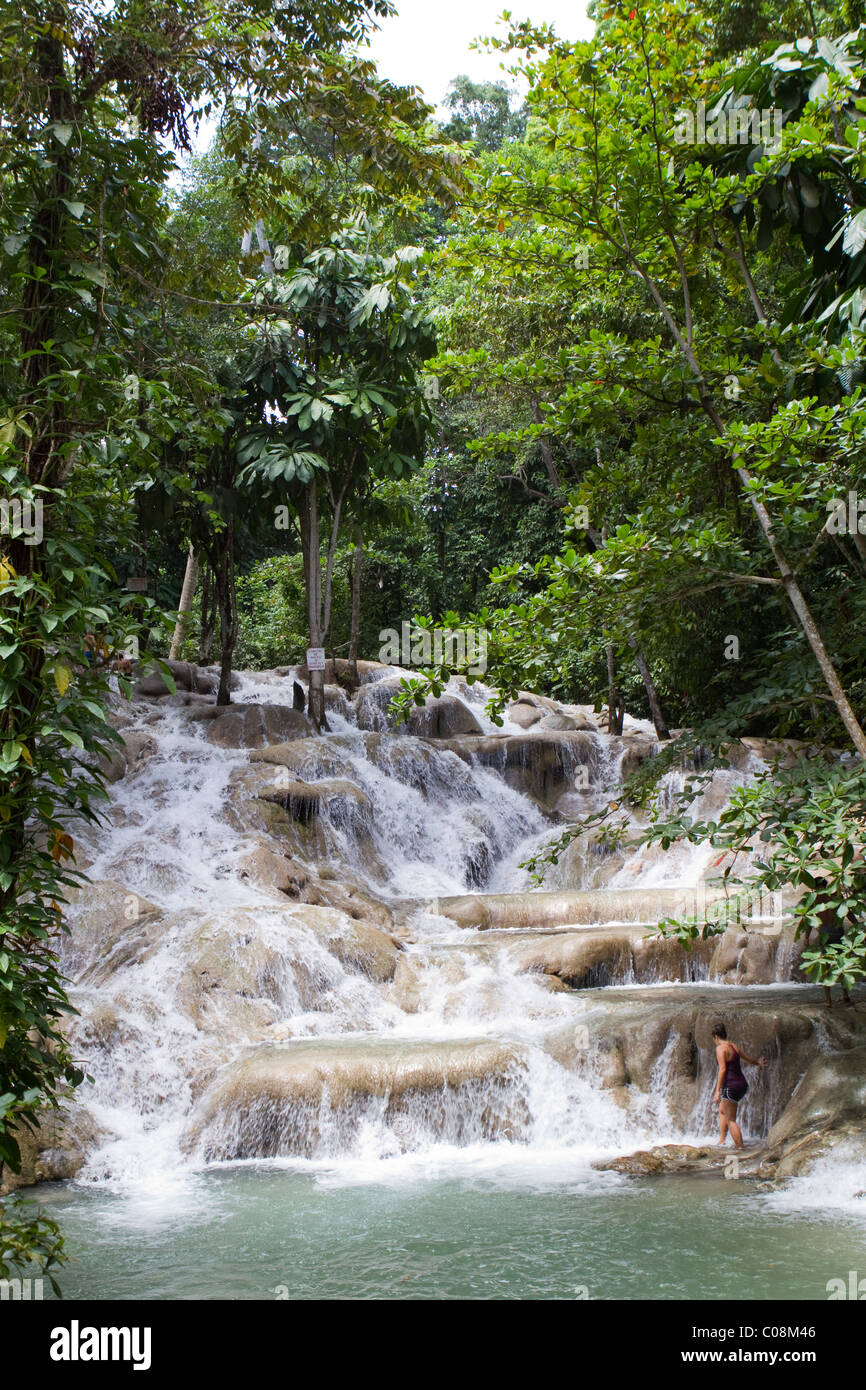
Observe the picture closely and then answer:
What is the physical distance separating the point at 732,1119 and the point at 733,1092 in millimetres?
219

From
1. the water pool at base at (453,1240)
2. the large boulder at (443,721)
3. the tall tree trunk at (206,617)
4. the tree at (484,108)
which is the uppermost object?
the tree at (484,108)

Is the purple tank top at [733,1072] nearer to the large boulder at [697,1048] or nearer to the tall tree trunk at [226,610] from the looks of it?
the large boulder at [697,1048]

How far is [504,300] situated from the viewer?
18234 mm

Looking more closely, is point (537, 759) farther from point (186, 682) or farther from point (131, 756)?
point (186, 682)

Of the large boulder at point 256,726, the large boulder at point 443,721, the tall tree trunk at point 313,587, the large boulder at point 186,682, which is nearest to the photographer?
the large boulder at point 256,726

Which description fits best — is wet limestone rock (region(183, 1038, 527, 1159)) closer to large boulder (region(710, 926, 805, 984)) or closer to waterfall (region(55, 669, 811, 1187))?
waterfall (region(55, 669, 811, 1187))

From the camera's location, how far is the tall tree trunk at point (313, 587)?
57.6 feet

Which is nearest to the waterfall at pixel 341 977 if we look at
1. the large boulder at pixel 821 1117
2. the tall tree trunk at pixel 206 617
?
the large boulder at pixel 821 1117

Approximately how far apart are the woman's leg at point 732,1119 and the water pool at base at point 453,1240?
596 mm

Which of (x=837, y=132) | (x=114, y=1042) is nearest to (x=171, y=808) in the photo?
(x=114, y=1042)

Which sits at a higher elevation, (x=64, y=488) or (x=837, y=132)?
(x=837, y=132)

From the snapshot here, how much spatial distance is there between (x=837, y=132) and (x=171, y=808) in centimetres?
1081

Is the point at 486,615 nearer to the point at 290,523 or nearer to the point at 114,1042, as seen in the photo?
the point at 114,1042

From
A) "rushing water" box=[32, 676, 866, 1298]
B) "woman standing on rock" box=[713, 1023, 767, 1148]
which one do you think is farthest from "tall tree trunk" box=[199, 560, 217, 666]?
"woman standing on rock" box=[713, 1023, 767, 1148]
